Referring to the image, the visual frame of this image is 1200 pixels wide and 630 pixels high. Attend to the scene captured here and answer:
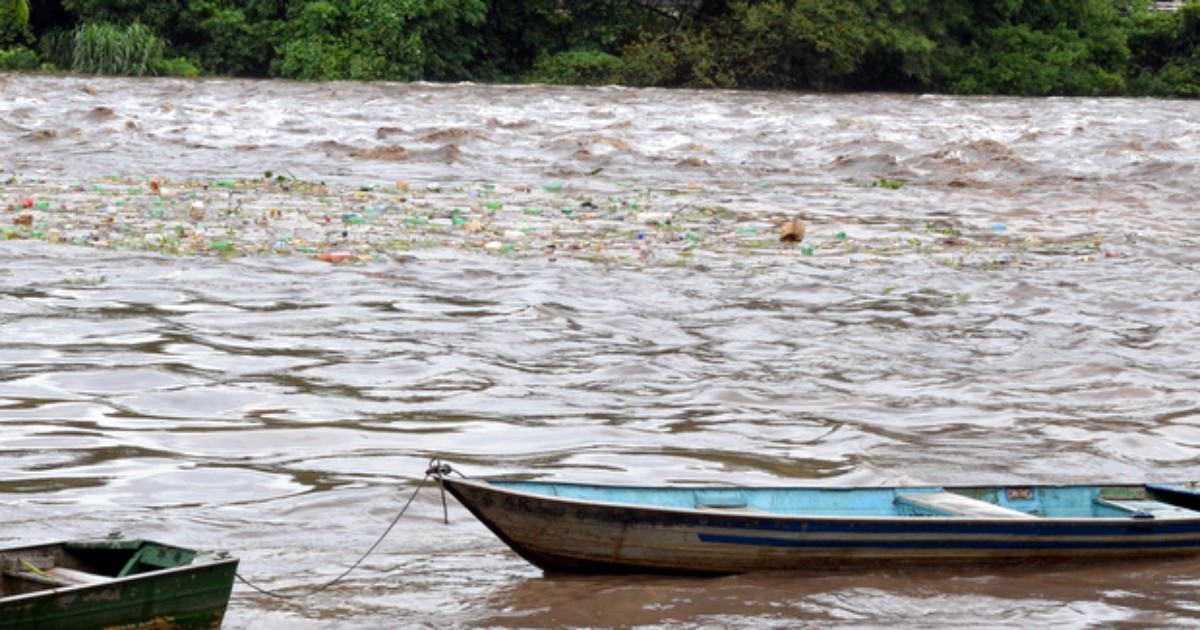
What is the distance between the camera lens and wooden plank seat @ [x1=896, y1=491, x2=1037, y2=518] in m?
6.33

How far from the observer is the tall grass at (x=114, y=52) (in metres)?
41.4

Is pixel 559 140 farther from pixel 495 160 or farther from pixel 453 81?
pixel 453 81

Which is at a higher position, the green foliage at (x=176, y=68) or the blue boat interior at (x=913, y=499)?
the blue boat interior at (x=913, y=499)

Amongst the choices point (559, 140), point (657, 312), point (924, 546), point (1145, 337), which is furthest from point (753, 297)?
point (559, 140)

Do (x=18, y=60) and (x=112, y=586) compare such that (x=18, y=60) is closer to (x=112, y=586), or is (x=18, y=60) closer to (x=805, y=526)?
(x=805, y=526)

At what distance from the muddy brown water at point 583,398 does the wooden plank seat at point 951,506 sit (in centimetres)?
23

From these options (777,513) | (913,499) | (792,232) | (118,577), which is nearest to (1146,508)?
(913,499)

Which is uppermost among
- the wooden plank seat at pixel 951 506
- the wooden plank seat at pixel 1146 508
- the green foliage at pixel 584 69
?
the wooden plank seat at pixel 951 506

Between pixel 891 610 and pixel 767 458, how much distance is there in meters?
2.23

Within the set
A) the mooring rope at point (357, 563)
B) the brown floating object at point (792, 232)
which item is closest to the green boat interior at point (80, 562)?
the mooring rope at point (357, 563)

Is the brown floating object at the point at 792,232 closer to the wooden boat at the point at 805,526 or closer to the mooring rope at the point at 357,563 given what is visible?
the wooden boat at the point at 805,526

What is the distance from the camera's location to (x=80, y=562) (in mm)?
5258

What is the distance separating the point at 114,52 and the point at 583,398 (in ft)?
114

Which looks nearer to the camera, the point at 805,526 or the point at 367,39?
the point at 805,526
